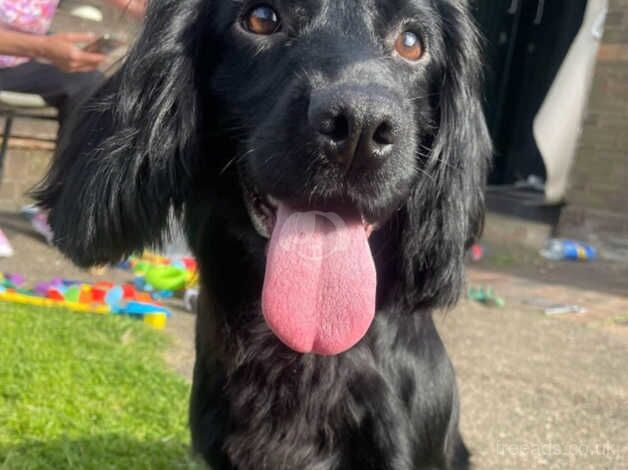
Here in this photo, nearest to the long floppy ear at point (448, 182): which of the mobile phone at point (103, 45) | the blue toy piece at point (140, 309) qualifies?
the blue toy piece at point (140, 309)

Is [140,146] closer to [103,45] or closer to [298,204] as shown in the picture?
[298,204]

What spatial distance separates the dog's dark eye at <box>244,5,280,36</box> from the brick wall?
A: 210 inches

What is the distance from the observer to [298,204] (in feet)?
5.08

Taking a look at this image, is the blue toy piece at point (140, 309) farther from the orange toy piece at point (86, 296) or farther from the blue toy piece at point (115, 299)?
the orange toy piece at point (86, 296)

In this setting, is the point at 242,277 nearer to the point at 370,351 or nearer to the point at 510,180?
the point at 370,351

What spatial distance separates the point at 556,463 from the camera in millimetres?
2604

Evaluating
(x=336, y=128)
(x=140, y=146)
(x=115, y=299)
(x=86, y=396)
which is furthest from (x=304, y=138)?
(x=115, y=299)

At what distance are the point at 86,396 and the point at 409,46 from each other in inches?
68.2

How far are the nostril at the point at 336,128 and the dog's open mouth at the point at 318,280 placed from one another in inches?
8.6

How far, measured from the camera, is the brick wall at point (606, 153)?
6227mm

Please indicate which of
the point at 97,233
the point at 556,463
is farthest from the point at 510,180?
the point at 97,233

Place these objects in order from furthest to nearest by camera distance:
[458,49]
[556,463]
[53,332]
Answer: [53,332]
[556,463]
[458,49]

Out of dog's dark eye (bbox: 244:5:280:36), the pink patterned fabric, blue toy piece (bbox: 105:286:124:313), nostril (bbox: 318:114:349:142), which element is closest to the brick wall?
blue toy piece (bbox: 105:286:124:313)

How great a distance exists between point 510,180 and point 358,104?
709 centimetres
